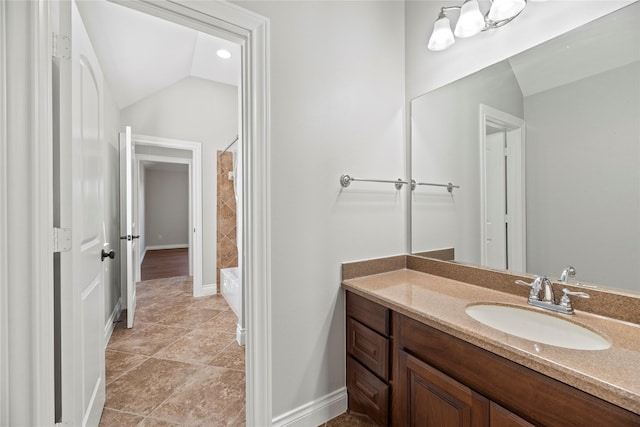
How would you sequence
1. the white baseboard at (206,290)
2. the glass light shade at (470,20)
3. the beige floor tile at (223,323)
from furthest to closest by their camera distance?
1. the white baseboard at (206,290)
2. the beige floor tile at (223,323)
3. the glass light shade at (470,20)

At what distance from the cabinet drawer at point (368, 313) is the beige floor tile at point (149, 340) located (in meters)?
1.81

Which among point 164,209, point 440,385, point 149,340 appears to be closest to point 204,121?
point 149,340

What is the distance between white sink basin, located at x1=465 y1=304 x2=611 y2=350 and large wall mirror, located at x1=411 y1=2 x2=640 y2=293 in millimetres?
236

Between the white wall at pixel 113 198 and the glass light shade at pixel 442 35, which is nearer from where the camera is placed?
the glass light shade at pixel 442 35

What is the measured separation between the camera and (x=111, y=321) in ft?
8.59

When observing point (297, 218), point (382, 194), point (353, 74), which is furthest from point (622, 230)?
point (353, 74)

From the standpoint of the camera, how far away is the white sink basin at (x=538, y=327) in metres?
0.97

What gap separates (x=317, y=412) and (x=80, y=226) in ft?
4.88

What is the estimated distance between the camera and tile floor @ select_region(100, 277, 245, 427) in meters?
1.57

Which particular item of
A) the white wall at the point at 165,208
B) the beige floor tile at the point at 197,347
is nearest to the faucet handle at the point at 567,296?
the beige floor tile at the point at 197,347

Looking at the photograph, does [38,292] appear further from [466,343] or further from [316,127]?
[466,343]

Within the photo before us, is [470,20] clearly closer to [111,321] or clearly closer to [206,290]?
[111,321]

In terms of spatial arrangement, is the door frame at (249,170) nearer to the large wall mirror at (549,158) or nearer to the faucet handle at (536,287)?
the large wall mirror at (549,158)

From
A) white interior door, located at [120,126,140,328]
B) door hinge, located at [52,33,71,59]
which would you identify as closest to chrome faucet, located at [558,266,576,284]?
door hinge, located at [52,33,71,59]
